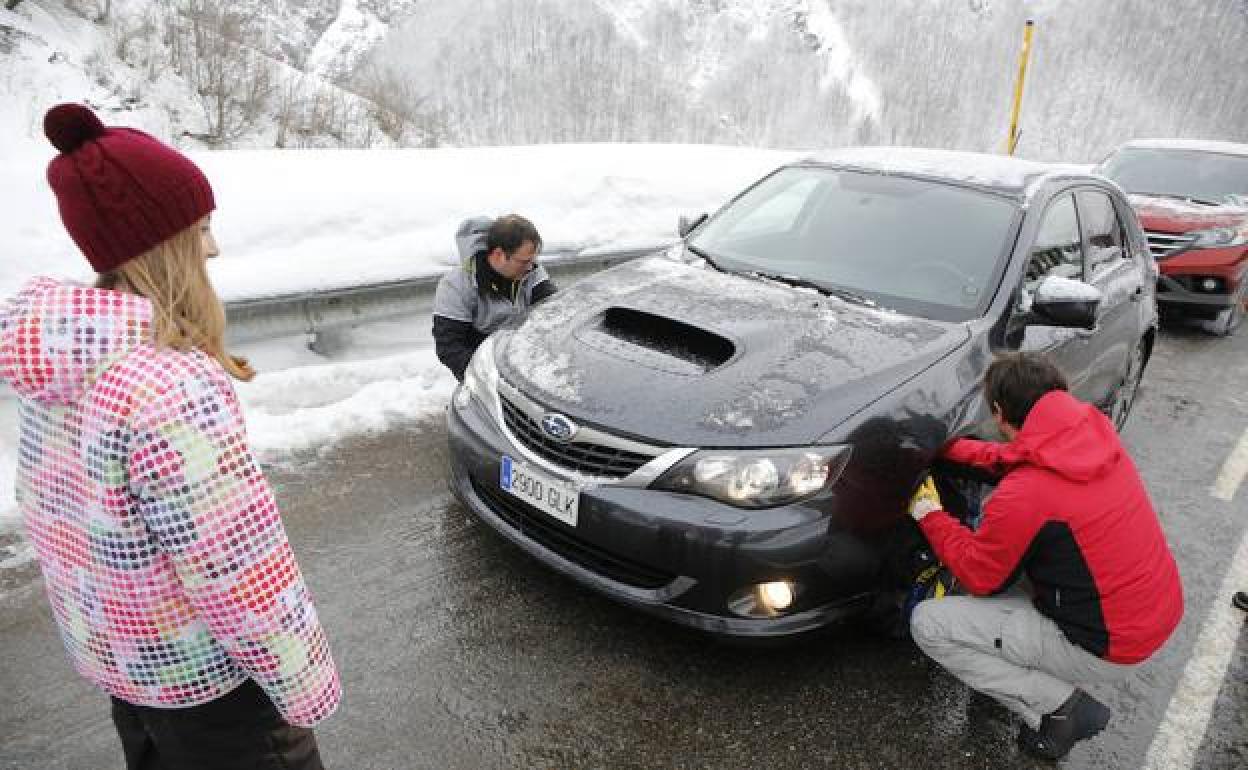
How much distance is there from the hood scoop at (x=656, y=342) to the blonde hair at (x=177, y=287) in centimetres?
166

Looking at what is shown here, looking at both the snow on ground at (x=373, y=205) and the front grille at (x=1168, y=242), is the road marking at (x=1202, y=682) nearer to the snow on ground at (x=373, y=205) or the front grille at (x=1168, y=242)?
the front grille at (x=1168, y=242)

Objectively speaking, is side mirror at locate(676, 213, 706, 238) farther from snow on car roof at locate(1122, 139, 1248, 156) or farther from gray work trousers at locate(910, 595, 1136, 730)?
snow on car roof at locate(1122, 139, 1248, 156)

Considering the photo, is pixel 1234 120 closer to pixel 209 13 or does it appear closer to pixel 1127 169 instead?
pixel 1127 169

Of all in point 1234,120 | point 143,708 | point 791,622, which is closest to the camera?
point 143,708

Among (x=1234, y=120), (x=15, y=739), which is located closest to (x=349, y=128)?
(x=15, y=739)

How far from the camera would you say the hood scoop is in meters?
2.81

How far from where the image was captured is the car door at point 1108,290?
3.91m

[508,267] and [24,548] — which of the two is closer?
[24,548]

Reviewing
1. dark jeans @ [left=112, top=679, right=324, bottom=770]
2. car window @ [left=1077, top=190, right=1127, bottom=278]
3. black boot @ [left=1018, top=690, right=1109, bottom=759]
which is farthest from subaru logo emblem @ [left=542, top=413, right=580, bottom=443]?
car window @ [left=1077, top=190, right=1127, bottom=278]

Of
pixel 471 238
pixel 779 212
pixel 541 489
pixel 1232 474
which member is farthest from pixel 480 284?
pixel 1232 474

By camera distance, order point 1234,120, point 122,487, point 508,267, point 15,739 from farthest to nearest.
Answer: point 1234,120 → point 508,267 → point 15,739 → point 122,487

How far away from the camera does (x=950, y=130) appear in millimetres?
37719

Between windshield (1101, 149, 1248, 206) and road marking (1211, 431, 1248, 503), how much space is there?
13.0 ft

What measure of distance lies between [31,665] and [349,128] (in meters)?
11.0
